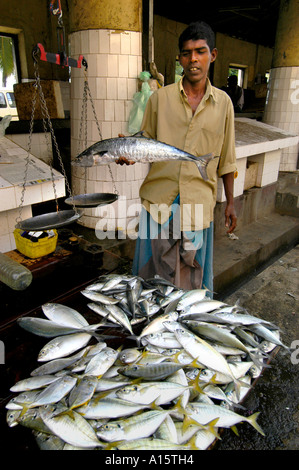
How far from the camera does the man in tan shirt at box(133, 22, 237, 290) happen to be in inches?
119

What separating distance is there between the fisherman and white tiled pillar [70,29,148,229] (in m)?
1.78

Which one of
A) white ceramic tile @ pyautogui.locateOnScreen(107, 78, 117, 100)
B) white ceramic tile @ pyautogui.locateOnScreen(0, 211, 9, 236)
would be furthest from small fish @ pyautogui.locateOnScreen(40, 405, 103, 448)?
white ceramic tile @ pyautogui.locateOnScreen(107, 78, 117, 100)

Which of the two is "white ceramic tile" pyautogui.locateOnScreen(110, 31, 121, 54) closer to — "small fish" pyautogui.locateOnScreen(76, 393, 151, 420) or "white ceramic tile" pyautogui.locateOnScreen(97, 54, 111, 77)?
"white ceramic tile" pyautogui.locateOnScreen(97, 54, 111, 77)

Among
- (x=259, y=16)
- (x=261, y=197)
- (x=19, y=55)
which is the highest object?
(x=259, y=16)

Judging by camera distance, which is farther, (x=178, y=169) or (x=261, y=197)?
(x=261, y=197)

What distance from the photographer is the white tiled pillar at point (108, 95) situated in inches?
182

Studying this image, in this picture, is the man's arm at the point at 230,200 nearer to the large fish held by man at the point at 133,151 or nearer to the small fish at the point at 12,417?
the large fish held by man at the point at 133,151

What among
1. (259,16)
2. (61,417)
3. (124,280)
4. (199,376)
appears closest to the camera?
(61,417)

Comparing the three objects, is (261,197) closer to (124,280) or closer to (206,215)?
(206,215)

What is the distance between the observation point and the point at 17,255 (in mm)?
3176

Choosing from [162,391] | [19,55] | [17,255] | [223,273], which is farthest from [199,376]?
[19,55]

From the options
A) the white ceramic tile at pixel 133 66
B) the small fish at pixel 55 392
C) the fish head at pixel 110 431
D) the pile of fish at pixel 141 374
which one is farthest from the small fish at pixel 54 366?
the white ceramic tile at pixel 133 66

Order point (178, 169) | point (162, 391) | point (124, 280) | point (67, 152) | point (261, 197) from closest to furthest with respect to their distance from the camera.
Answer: point (162, 391) → point (124, 280) → point (178, 169) → point (67, 152) → point (261, 197)

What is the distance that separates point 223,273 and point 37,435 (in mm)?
4259
